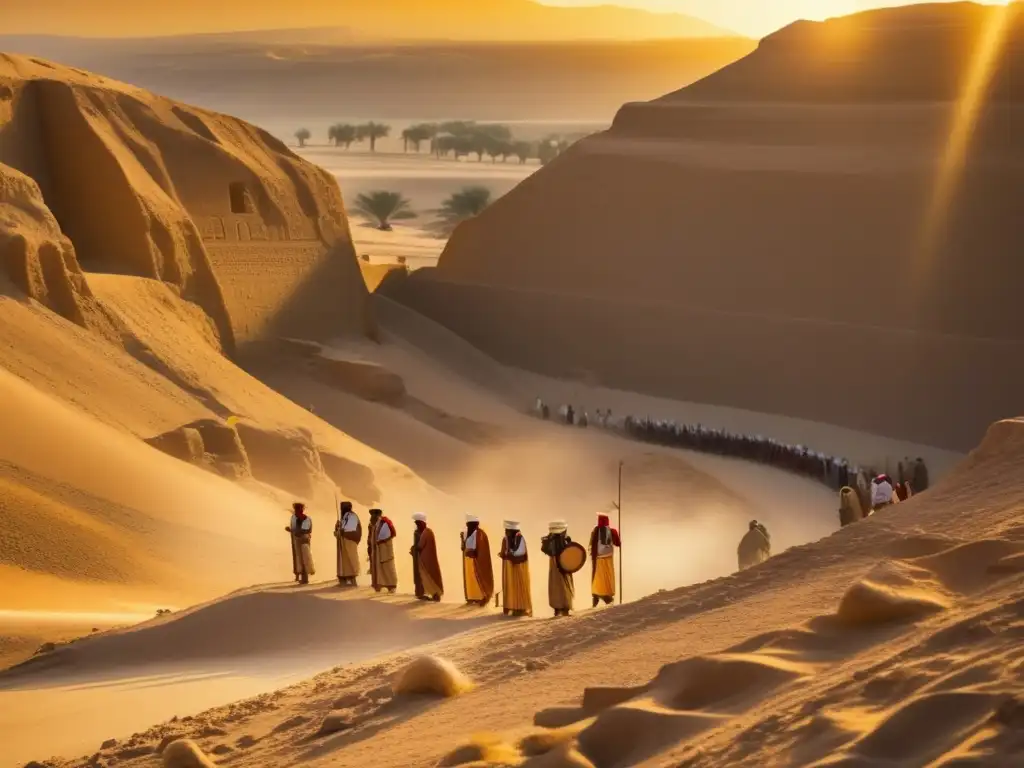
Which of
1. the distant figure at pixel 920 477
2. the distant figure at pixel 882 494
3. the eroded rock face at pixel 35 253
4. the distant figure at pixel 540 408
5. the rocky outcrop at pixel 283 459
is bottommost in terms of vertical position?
the distant figure at pixel 920 477

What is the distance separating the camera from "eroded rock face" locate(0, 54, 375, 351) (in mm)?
25859

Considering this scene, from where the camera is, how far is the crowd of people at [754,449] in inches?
945

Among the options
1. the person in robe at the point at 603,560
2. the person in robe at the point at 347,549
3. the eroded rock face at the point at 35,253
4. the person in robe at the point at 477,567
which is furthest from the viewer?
the eroded rock face at the point at 35,253

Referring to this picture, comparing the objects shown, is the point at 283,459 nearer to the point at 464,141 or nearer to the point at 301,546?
the point at 301,546

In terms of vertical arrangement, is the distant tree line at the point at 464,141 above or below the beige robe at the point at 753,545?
above

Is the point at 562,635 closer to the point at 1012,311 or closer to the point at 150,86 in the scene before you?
the point at 1012,311

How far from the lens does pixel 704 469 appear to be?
2570 centimetres

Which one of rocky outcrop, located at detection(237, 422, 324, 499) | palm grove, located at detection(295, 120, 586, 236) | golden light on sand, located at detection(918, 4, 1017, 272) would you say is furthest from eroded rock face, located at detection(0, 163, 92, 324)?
palm grove, located at detection(295, 120, 586, 236)

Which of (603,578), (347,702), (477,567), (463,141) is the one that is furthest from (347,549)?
(463,141)

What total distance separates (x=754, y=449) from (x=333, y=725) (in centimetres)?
1916

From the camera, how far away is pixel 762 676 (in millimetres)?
6152

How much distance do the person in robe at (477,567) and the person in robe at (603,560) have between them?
2.83ft

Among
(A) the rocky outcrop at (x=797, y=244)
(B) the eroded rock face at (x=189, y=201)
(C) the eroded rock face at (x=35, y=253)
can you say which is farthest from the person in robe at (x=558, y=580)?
(A) the rocky outcrop at (x=797, y=244)

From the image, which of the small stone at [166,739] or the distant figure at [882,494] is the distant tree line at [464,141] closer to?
the distant figure at [882,494]
